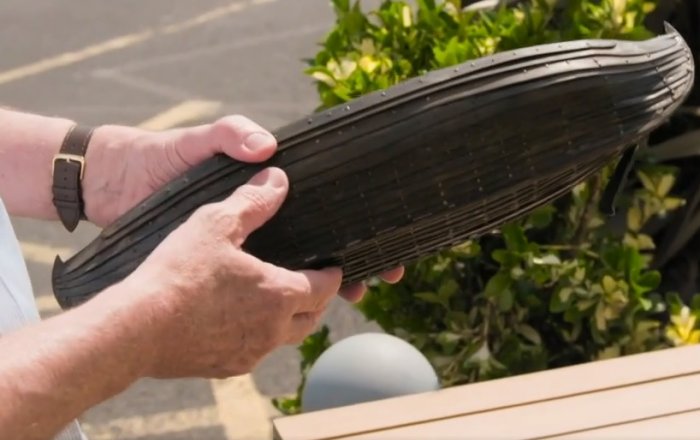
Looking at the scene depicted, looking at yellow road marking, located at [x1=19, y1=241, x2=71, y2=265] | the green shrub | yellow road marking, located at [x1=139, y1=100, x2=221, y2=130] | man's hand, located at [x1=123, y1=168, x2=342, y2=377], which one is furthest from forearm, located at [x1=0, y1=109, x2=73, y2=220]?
yellow road marking, located at [x1=139, y1=100, x2=221, y2=130]

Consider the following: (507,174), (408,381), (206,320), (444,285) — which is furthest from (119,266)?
(444,285)

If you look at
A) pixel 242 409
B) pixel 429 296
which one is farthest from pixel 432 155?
pixel 242 409

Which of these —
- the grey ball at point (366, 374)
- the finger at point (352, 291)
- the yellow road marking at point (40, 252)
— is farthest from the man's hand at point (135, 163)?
the yellow road marking at point (40, 252)

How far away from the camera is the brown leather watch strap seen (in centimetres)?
101

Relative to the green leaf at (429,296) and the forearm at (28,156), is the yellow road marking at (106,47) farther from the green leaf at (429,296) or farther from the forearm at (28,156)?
the forearm at (28,156)

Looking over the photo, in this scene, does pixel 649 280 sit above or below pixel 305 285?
below

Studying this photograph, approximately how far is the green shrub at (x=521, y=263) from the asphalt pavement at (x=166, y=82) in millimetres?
533

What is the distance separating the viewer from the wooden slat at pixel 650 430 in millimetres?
1123

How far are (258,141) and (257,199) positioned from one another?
1.9 inches

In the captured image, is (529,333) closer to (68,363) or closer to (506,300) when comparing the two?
(506,300)

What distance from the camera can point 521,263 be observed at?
1475 millimetres

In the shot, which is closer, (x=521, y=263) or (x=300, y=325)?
(x=300, y=325)

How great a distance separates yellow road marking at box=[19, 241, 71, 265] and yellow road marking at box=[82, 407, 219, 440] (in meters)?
0.60

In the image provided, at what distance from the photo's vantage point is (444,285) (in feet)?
5.02
